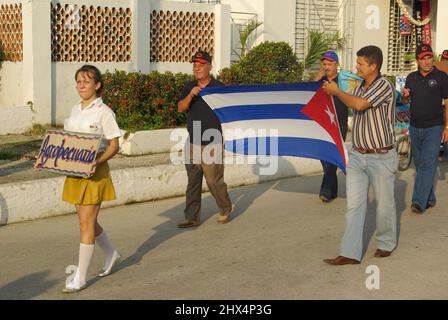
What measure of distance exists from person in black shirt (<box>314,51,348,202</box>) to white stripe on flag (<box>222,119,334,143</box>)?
1.06m

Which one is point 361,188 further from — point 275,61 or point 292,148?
point 275,61

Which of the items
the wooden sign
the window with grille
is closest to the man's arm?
the wooden sign

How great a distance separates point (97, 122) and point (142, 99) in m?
7.02

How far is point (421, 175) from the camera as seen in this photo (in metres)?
8.76

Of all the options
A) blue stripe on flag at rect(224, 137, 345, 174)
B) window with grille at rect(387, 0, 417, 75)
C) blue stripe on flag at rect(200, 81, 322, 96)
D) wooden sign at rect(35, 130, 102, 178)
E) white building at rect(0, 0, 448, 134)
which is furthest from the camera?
window with grille at rect(387, 0, 417, 75)

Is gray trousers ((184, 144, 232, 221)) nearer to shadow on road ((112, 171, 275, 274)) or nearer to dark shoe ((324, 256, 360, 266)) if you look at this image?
shadow on road ((112, 171, 275, 274))

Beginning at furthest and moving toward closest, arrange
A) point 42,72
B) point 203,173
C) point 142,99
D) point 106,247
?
1. point 42,72
2. point 142,99
3. point 203,173
4. point 106,247

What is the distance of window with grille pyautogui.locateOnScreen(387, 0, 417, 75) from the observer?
75.0 feet

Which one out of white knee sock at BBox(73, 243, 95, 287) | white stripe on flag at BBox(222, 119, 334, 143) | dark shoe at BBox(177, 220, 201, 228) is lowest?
dark shoe at BBox(177, 220, 201, 228)

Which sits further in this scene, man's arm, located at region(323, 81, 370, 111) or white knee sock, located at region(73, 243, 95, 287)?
man's arm, located at region(323, 81, 370, 111)

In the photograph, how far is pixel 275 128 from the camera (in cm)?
827

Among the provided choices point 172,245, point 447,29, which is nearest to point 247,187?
point 172,245

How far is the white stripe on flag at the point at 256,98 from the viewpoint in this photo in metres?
7.74

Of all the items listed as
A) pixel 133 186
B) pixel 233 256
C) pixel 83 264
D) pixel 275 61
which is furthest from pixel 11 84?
pixel 83 264
